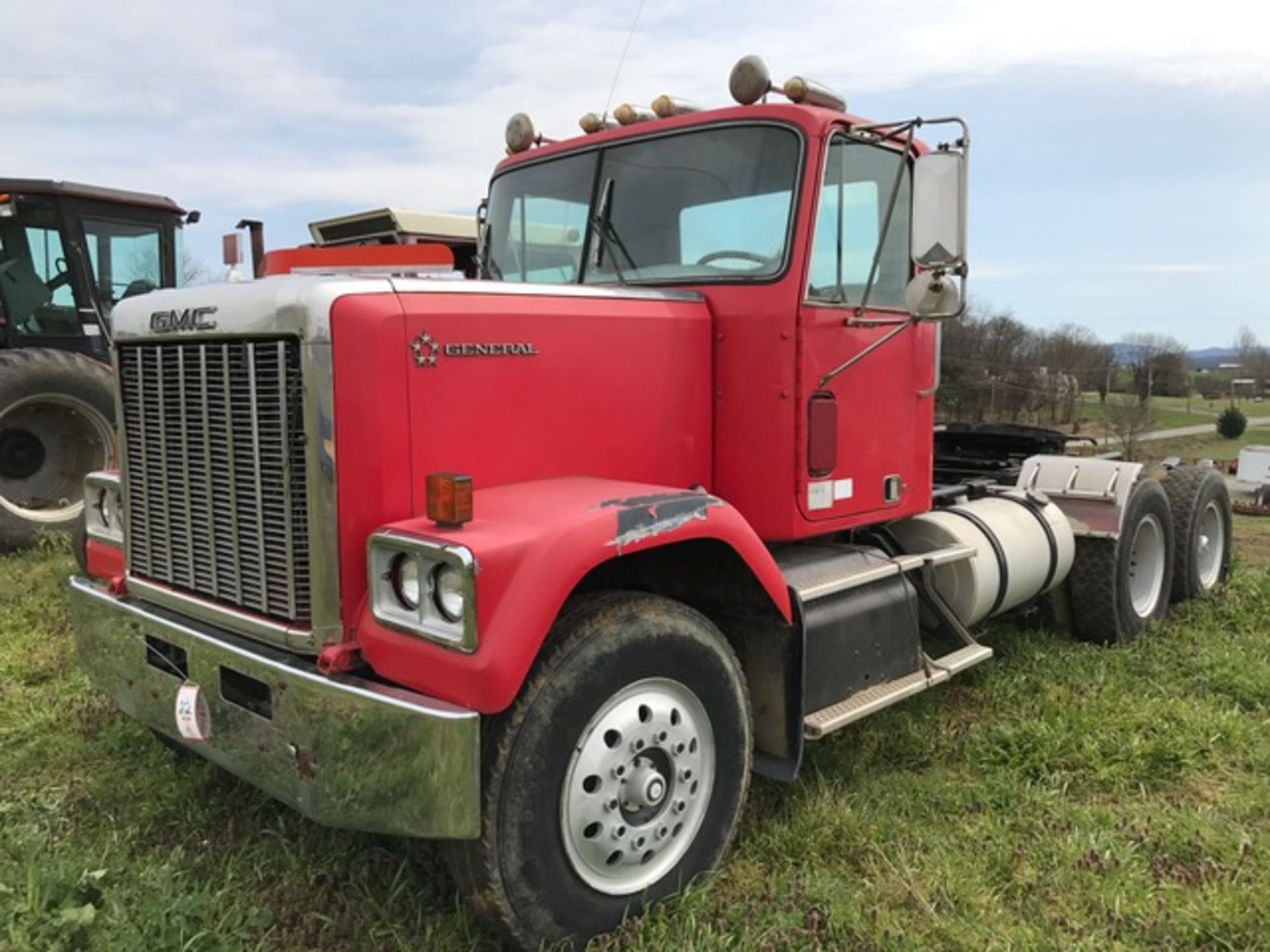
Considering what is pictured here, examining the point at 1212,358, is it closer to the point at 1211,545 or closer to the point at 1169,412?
the point at 1169,412

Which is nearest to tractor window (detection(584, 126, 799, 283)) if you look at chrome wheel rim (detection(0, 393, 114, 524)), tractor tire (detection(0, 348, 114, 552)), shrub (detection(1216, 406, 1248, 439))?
tractor tire (detection(0, 348, 114, 552))

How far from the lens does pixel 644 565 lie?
343cm

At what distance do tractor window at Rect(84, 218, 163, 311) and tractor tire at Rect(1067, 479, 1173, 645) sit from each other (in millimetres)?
7941

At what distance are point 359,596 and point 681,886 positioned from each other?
1294mm

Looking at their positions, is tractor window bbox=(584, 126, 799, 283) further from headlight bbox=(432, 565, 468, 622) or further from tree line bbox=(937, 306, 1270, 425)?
tree line bbox=(937, 306, 1270, 425)

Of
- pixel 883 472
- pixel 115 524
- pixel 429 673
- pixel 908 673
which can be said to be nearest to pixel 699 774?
pixel 429 673

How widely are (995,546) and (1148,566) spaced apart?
80.2 inches

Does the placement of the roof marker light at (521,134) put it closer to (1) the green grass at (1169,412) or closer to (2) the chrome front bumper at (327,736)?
(2) the chrome front bumper at (327,736)

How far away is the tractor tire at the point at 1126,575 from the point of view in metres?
5.69

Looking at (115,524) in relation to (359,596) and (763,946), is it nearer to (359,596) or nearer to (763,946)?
(359,596)

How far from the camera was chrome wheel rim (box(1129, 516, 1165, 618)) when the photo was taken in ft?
20.4

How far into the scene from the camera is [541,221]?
4293 mm

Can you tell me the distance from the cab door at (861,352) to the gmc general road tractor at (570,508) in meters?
0.02

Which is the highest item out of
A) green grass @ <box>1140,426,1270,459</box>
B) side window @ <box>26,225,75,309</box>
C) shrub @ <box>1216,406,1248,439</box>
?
side window @ <box>26,225,75,309</box>
